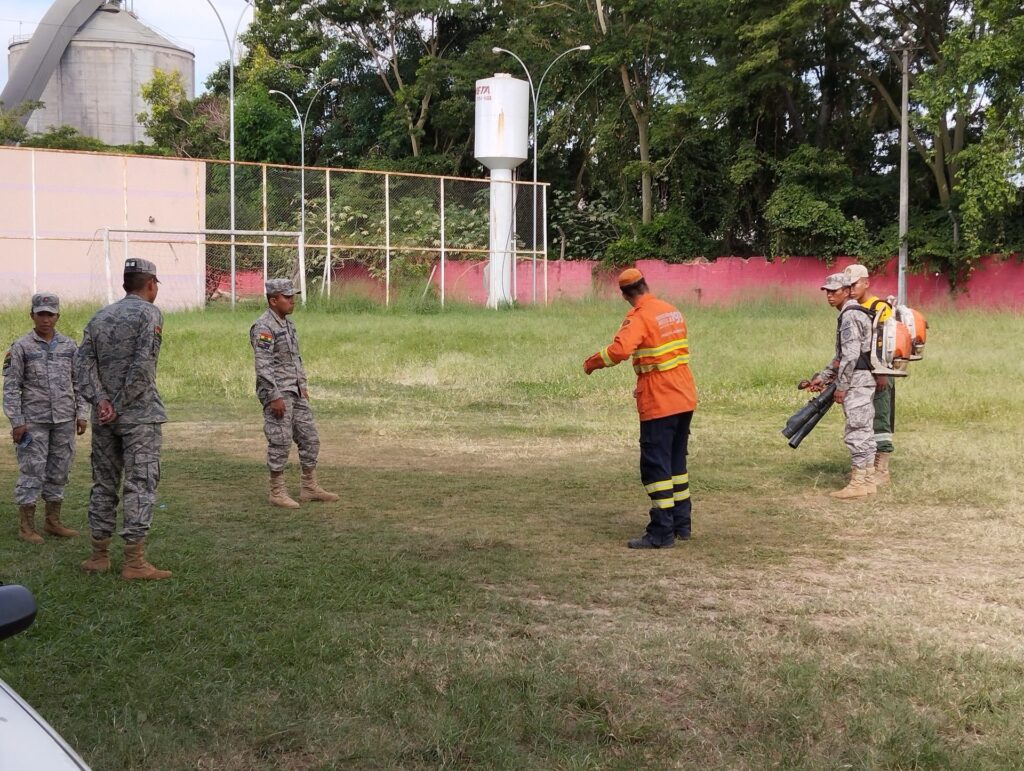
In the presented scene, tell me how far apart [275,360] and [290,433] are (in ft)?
1.90

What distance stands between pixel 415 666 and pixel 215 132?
50.9 m

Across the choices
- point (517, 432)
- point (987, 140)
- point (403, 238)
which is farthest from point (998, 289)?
point (517, 432)

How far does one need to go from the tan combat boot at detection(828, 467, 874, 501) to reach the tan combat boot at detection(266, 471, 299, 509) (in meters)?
4.33

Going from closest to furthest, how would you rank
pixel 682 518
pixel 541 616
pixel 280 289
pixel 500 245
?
1. pixel 541 616
2. pixel 682 518
3. pixel 280 289
4. pixel 500 245

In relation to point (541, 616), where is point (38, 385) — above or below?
above

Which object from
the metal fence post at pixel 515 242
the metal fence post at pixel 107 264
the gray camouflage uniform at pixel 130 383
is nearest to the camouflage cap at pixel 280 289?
the gray camouflage uniform at pixel 130 383

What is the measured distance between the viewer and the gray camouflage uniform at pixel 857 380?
31.8 feet

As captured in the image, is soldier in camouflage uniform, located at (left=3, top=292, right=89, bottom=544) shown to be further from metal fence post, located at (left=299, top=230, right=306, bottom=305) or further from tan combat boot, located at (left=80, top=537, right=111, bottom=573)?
metal fence post, located at (left=299, top=230, right=306, bottom=305)

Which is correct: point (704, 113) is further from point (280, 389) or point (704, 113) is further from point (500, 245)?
point (280, 389)

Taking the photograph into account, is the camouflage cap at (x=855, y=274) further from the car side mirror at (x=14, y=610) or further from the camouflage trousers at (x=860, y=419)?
the car side mirror at (x=14, y=610)

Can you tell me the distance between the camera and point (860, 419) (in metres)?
9.75

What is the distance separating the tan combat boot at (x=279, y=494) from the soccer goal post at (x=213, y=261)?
21487 millimetres

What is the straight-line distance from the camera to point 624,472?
11258mm

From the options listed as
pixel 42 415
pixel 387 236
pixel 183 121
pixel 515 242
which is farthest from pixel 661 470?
pixel 183 121
